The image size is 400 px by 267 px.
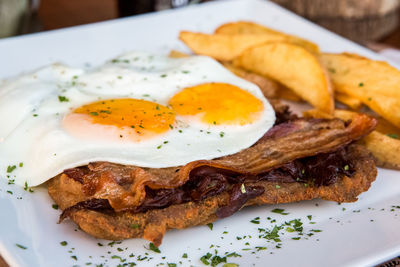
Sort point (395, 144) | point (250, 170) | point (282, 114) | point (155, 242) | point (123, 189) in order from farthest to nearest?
point (282, 114) → point (395, 144) → point (250, 170) → point (123, 189) → point (155, 242)

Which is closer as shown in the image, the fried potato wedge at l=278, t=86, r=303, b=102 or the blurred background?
the fried potato wedge at l=278, t=86, r=303, b=102

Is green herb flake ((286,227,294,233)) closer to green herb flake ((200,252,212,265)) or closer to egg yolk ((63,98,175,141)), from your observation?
green herb flake ((200,252,212,265))

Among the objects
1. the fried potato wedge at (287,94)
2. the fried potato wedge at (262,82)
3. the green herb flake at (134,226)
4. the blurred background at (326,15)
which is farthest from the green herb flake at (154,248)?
the blurred background at (326,15)

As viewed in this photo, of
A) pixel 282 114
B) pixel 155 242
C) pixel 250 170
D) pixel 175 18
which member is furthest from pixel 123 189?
pixel 175 18

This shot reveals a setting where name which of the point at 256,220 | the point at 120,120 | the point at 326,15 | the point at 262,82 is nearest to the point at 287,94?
the point at 262,82

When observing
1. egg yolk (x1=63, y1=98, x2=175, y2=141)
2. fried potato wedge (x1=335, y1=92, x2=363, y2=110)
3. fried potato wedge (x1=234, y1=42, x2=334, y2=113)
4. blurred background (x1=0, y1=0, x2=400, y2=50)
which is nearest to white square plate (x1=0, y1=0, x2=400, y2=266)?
egg yolk (x1=63, y1=98, x2=175, y2=141)

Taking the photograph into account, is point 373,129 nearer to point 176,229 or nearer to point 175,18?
point 176,229
